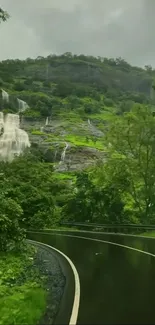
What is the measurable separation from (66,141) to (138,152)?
149ft

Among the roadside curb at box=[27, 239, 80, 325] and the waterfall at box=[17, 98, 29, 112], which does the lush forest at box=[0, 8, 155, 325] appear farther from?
the waterfall at box=[17, 98, 29, 112]

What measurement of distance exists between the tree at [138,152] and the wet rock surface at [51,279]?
1313 centimetres

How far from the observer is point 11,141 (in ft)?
233

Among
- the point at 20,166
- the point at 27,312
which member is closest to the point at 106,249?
the point at 27,312

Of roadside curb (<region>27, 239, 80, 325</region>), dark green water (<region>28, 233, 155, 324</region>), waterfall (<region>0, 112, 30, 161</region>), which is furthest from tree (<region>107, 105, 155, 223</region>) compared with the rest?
waterfall (<region>0, 112, 30, 161</region>)

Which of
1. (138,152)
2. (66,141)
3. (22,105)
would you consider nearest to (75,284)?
(138,152)

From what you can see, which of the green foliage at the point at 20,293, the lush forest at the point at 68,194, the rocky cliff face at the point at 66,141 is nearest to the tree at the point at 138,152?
the lush forest at the point at 68,194

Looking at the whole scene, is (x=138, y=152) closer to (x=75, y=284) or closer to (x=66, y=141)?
(x=75, y=284)

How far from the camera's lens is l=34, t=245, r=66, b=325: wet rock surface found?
8.02m

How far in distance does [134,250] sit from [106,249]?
156 centimetres

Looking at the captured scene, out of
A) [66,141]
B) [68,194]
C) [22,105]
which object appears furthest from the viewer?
[22,105]

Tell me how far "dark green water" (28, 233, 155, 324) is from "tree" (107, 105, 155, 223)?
13.7 metres

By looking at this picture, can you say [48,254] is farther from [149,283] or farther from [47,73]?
[47,73]

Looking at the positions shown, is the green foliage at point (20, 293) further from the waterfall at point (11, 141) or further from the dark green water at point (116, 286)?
the waterfall at point (11, 141)
